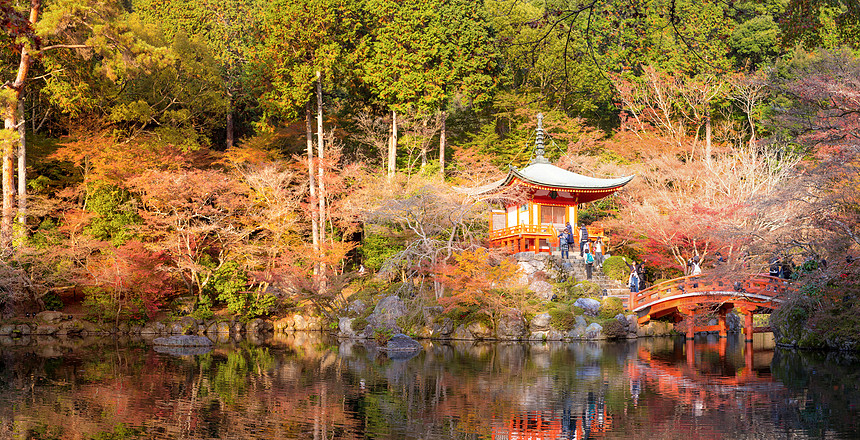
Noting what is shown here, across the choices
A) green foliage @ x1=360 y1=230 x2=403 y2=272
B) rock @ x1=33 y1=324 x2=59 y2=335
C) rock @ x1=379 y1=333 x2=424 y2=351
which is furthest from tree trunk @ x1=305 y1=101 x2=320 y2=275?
rock @ x1=33 y1=324 x2=59 y2=335

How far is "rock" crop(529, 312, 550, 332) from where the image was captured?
833 inches

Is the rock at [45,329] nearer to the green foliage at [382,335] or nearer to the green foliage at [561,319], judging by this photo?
the green foliage at [382,335]

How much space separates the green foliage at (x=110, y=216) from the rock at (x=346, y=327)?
7.65 metres

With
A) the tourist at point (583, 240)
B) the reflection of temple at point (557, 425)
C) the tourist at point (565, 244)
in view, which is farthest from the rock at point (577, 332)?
the reflection of temple at point (557, 425)

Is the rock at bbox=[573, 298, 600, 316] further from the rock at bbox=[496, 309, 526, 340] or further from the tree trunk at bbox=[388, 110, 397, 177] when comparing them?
the tree trunk at bbox=[388, 110, 397, 177]

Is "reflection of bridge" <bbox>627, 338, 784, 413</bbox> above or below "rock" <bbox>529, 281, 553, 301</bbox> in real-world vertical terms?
below

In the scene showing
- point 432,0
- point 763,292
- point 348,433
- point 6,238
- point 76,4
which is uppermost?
point 432,0

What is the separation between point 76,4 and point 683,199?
20.4m

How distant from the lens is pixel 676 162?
2720 centimetres

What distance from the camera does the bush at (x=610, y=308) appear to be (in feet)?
71.8

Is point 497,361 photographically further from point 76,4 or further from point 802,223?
point 76,4

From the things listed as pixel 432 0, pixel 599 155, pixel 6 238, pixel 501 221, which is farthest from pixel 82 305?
pixel 599 155

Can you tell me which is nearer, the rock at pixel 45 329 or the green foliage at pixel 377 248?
the rock at pixel 45 329

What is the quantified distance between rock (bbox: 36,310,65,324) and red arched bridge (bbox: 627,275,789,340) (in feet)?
58.3
